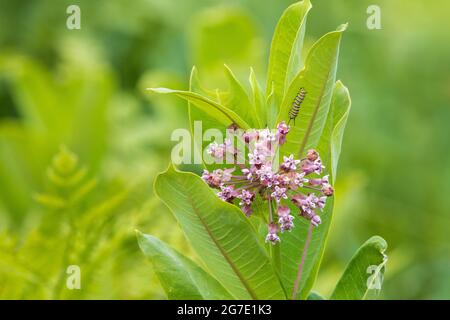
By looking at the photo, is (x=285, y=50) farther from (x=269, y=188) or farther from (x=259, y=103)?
(x=269, y=188)

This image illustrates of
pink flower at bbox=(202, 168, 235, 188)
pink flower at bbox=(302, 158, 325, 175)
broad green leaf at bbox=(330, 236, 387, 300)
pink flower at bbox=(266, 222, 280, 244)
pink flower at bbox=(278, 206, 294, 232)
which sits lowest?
broad green leaf at bbox=(330, 236, 387, 300)

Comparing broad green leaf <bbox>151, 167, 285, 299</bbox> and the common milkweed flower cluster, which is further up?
the common milkweed flower cluster

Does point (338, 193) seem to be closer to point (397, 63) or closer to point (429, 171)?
point (429, 171)

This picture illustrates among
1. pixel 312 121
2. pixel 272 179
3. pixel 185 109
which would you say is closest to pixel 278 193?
pixel 272 179

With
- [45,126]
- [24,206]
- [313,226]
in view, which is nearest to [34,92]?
[45,126]

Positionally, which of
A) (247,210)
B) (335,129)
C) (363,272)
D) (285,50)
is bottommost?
(363,272)

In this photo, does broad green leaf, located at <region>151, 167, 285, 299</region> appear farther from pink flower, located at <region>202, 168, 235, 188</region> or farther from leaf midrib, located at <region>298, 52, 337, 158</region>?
leaf midrib, located at <region>298, 52, 337, 158</region>

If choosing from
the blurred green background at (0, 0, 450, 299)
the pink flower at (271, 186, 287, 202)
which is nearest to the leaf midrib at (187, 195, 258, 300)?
the pink flower at (271, 186, 287, 202)

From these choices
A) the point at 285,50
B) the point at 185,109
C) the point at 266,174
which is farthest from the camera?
the point at 185,109
